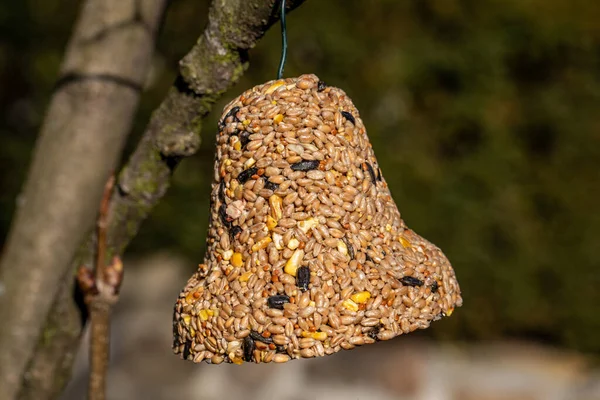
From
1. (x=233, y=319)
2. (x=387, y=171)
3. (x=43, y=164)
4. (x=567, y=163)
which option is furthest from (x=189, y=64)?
(x=567, y=163)

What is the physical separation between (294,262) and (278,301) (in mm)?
76

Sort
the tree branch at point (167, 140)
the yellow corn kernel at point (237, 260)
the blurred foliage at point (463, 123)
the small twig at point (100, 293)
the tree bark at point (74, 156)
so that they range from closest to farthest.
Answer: the yellow corn kernel at point (237, 260) → the tree branch at point (167, 140) → the small twig at point (100, 293) → the tree bark at point (74, 156) → the blurred foliage at point (463, 123)

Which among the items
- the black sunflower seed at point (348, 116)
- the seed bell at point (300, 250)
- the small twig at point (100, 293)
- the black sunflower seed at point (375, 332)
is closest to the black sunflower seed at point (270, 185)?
the seed bell at point (300, 250)

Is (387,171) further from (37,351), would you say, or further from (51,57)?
(37,351)

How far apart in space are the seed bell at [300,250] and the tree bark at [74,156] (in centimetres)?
Result: 74

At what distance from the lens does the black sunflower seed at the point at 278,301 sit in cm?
135

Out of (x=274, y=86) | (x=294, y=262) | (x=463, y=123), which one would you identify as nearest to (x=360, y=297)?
(x=294, y=262)

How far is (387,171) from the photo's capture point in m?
4.23

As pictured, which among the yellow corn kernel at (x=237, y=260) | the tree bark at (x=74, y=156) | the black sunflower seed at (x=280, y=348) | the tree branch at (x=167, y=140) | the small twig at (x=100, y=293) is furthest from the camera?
the tree bark at (x=74, y=156)

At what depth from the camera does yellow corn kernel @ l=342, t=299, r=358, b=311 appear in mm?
1329

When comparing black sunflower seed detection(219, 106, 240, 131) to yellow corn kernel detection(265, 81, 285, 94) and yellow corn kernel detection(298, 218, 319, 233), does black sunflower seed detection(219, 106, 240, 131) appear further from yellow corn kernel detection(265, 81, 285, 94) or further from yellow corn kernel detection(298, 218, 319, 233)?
yellow corn kernel detection(298, 218, 319, 233)

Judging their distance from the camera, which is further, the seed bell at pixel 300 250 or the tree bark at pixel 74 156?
the tree bark at pixel 74 156

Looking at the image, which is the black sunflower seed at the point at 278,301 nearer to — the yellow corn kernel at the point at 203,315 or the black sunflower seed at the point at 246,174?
the yellow corn kernel at the point at 203,315

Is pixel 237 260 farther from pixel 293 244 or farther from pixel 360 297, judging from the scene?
pixel 360 297
